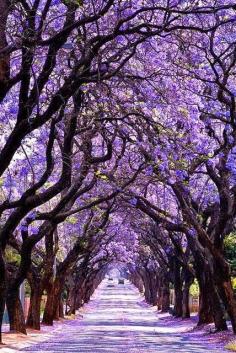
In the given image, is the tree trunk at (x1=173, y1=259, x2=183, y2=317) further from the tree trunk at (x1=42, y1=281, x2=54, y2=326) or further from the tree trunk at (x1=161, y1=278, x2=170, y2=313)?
the tree trunk at (x1=42, y1=281, x2=54, y2=326)

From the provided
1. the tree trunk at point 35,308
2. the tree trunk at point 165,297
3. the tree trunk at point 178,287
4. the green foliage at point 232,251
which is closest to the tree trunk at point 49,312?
the tree trunk at point 35,308

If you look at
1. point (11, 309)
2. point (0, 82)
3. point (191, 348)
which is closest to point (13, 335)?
point (11, 309)

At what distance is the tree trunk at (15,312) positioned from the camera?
23.2 meters

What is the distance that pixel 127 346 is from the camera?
2097 centimetres

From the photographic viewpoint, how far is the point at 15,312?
2380cm

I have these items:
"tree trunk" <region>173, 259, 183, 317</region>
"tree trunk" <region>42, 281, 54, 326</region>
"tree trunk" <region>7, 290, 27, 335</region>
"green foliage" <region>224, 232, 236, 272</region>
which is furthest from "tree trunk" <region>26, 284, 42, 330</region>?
"tree trunk" <region>173, 259, 183, 317</region>

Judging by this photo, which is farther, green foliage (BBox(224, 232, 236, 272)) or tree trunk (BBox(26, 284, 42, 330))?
green foliage (BBox(224, 232, 236, 272))

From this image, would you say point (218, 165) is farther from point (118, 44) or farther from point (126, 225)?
point (126, 225)

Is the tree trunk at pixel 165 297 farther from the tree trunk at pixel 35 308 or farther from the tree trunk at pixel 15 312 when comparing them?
the tree trunk at pixel 15 312

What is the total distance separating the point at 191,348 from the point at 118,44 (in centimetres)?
1026

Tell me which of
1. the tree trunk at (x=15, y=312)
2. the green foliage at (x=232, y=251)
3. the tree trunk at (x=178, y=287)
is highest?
the green foliage at (x=232, y=251)

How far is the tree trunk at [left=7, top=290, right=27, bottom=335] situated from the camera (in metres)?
23.2

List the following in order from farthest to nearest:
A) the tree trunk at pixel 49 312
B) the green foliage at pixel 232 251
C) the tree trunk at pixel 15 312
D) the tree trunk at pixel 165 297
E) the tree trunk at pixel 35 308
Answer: the tree trunk at pixel 165 297, the green foliage at pixel 232 251, the tree trunk at pixel 49 312, the tree trunk at pixel 35 308, the tree trunk at pixel 15 312

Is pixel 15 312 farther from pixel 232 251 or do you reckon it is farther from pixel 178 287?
pixel 178 287
